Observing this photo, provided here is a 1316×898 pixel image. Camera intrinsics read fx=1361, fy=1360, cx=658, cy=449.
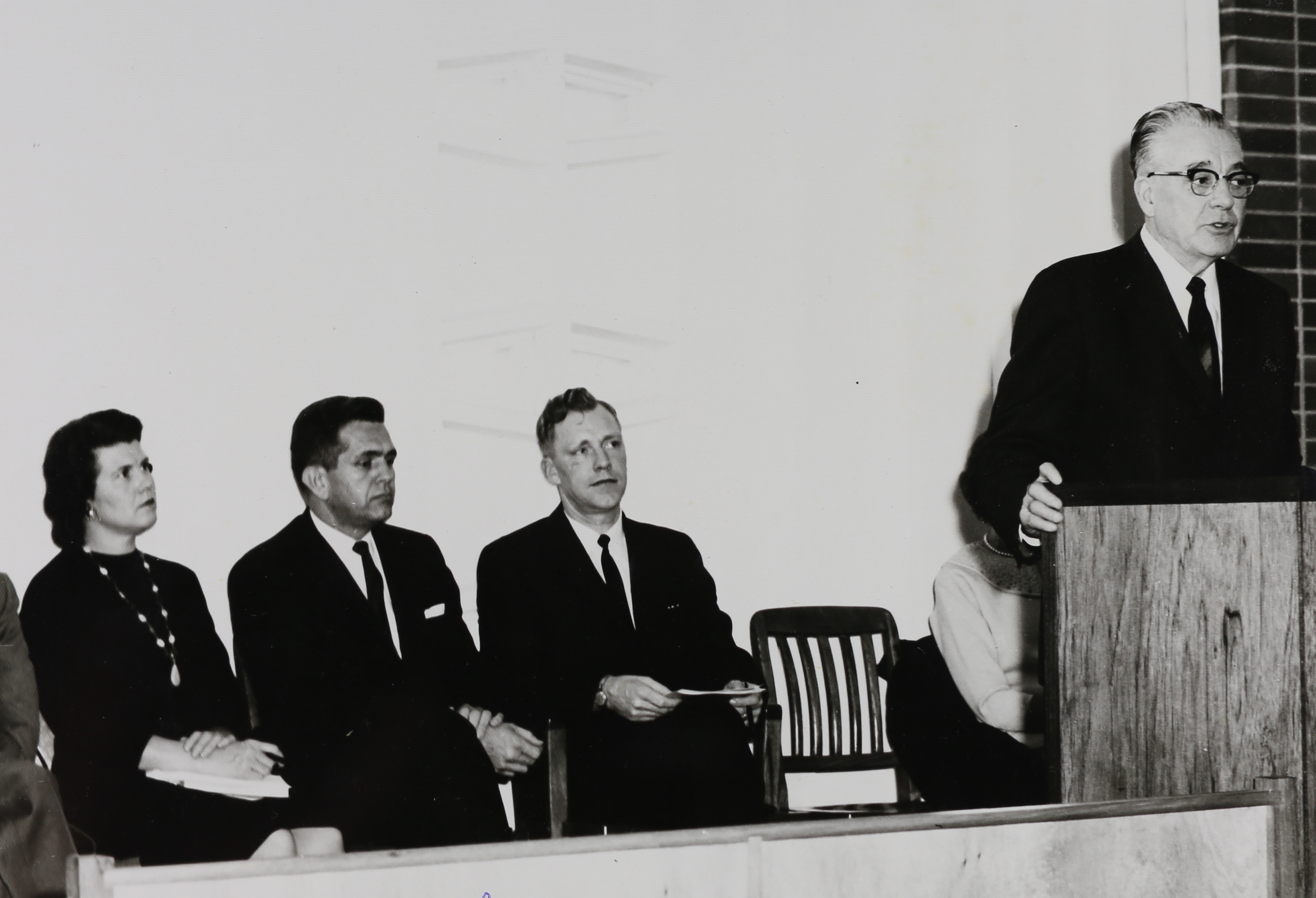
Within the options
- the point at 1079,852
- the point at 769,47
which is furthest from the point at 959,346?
the point at 1079,852

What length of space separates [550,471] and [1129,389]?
1573 millimetres

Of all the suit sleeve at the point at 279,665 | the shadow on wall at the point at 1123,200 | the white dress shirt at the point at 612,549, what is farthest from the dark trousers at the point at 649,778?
the shadow on wall at the point at 1123,200

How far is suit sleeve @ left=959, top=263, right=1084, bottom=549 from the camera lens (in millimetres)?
2959

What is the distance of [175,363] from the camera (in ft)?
11.4

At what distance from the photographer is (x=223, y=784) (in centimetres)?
307

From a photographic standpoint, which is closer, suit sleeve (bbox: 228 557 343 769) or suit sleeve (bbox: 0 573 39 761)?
suit sleeve (bbox: 0 573 39 761)

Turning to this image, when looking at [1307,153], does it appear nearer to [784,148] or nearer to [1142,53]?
[1142,53]

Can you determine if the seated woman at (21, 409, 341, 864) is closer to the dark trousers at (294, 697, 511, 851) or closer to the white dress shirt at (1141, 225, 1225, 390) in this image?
the dark trousers at (294, 697, 511, 851)

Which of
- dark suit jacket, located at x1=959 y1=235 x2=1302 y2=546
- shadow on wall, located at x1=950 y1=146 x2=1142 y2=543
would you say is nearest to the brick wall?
shadow on wall, located at x1=950 y1=146 x2=1142 y2=543

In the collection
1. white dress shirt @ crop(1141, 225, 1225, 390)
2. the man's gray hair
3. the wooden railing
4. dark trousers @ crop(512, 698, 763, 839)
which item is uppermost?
the man's gray hair

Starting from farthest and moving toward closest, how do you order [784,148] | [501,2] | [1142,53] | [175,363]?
[1142,53]
[784,148]
[501,2]
[175,363]

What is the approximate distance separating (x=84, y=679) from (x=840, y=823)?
209 centimetres

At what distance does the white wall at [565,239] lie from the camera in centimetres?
344

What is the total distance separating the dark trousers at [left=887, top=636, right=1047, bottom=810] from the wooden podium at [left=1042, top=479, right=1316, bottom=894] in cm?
86
